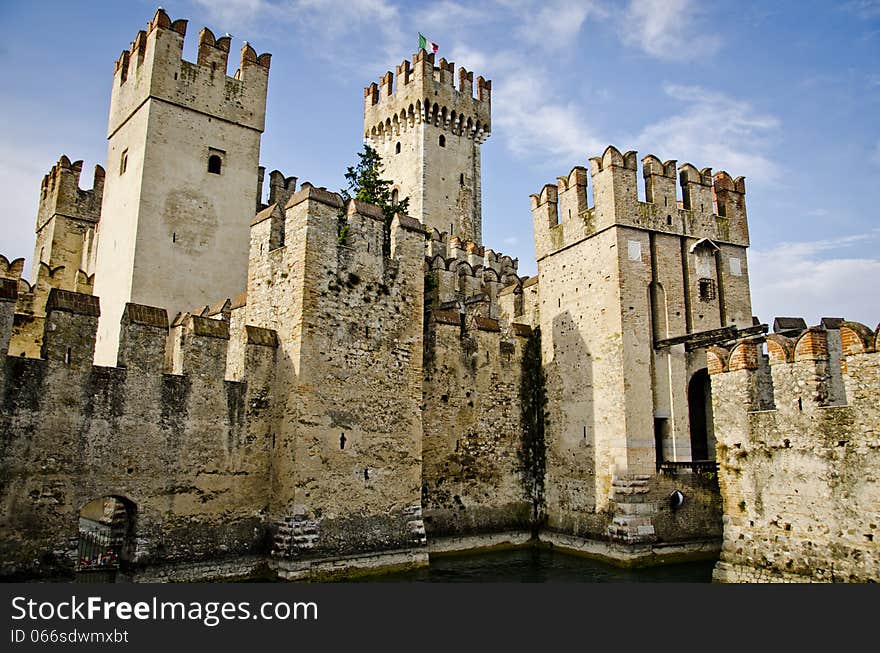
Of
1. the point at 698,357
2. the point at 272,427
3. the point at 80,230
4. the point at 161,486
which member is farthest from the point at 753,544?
the point at 80,230

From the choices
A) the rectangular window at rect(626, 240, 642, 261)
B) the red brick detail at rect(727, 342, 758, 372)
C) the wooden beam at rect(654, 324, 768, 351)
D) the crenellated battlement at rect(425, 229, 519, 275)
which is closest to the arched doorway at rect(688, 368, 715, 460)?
the wooden beam at rect(654, 324, 768, 351)

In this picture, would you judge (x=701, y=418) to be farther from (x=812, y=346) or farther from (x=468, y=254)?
(x=468, y=254)

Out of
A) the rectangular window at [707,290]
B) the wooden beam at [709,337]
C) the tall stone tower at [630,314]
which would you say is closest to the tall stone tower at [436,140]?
the tall stone tower at [630,314]

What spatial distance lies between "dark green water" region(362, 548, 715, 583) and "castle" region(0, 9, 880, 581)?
47 centimetres

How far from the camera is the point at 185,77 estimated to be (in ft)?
70.1

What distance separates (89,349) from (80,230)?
16026mm

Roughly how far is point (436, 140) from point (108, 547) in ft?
108

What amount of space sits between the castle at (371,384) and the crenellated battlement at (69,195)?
0.45ft

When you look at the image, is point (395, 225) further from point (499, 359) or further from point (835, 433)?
point (835, 433)

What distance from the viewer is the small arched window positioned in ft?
71.7

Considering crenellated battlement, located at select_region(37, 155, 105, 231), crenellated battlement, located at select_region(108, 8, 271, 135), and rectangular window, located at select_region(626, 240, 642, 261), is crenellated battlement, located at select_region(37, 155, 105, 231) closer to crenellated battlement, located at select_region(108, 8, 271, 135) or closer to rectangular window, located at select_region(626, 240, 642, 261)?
crenellated battlement, located at select_region(108, 8, 271, 135)

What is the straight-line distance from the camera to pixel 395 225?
57.9 ft

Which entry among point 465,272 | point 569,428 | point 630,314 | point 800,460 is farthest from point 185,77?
point 800,460

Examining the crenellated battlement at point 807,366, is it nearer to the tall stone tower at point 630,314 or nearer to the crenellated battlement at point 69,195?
the tall stone tower at point 630,314
